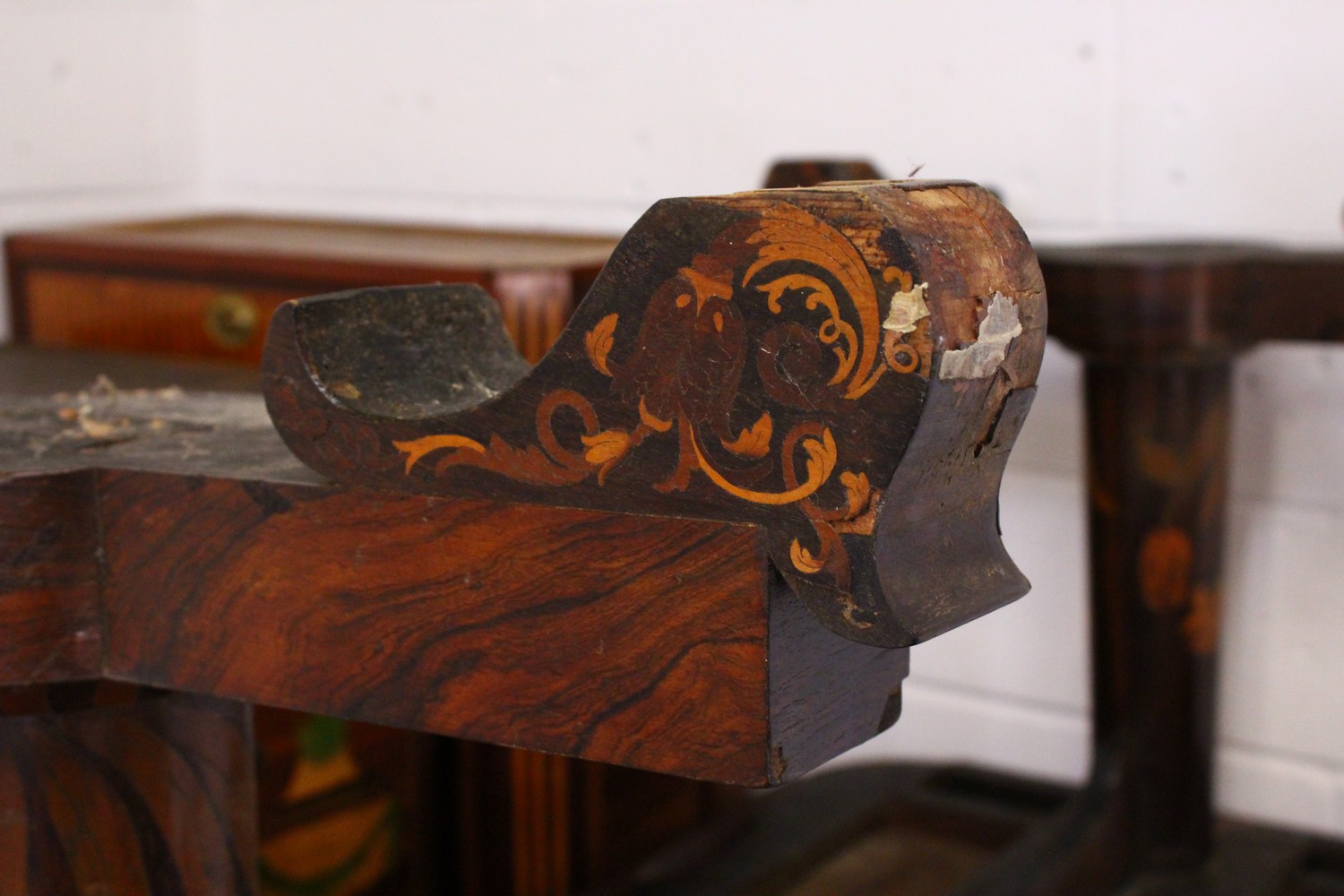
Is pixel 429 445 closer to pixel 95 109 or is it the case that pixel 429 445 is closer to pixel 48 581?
pixel 48 581

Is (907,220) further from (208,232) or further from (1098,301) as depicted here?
(208,232)

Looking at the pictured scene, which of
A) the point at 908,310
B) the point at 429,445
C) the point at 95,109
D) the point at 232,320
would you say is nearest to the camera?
the point at 908,310

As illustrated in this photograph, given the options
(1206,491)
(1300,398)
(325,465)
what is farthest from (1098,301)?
(325,465)

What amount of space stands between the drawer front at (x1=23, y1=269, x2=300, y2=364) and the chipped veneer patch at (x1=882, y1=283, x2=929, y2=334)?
0.92 m

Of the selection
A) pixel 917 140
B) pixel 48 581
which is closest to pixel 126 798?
pixel 48 581

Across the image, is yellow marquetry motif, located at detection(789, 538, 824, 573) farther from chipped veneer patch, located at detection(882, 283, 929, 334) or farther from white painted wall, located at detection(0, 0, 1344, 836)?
white painted wall, located at detection(0, 0, 1344, 836)

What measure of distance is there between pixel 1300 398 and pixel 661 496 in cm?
93

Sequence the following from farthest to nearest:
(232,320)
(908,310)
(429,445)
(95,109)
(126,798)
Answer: (95,109) → (232,320) → (126,798) → (429,445) → (908,310)

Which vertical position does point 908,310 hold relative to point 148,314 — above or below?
above

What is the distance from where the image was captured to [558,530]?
566 millimetres

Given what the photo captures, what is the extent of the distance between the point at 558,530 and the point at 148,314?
3.22ft

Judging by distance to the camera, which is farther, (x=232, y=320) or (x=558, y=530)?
A: (x=232, y=320)

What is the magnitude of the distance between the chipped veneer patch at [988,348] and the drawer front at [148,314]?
905 mm

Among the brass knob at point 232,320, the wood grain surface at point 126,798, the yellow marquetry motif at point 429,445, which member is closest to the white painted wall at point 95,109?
the brass knob at point 232,320
